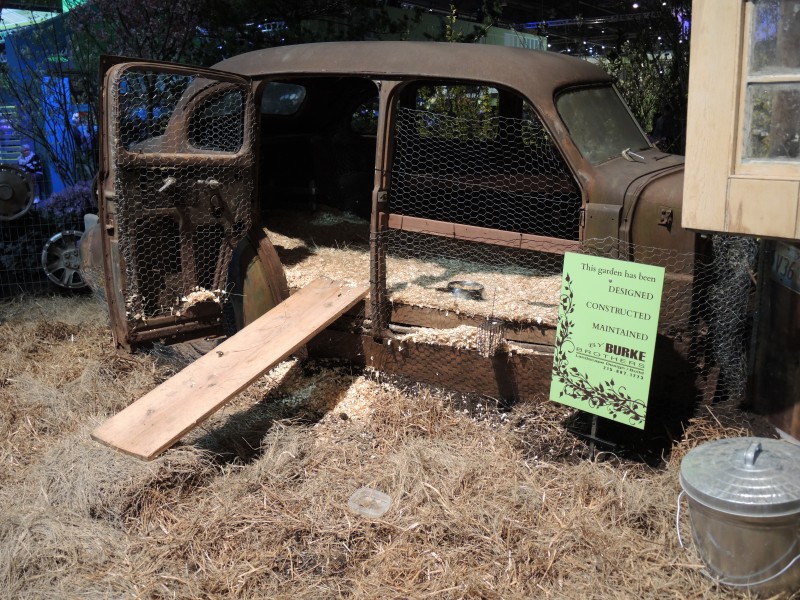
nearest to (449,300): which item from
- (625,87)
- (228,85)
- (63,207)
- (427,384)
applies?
(427,384)

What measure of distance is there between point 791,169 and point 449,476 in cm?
184

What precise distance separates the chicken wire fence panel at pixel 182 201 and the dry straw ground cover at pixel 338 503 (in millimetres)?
651

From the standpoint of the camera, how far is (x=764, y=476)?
2.64 metres

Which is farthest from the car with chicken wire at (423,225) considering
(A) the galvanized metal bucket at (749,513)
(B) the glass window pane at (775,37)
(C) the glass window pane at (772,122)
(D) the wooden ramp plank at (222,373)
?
(A) the galvanized metal bucket at (749,513)

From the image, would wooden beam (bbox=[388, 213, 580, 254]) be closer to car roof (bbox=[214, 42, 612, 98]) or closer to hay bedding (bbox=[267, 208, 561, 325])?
hay bedding (bbox=[267, 208, 561, 325])

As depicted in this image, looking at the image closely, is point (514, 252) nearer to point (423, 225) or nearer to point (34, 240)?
point (423, 225)

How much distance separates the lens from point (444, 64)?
13.2 feet

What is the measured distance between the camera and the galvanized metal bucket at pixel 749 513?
2.59m

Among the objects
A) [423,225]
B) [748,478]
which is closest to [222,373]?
[423,225]

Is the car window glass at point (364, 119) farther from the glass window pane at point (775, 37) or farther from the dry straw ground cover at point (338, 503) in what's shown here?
the glass window pane at point (775, 37)

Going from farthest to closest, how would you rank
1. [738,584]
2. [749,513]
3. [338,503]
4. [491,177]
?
1. [491,177]
2. [338,503]
3. [738,584]
4. [749,513]

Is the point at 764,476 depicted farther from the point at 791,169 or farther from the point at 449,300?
the point at 449,300

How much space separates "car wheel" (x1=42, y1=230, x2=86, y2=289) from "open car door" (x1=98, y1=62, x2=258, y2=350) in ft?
7.70

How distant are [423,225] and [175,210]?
4.58 ft
